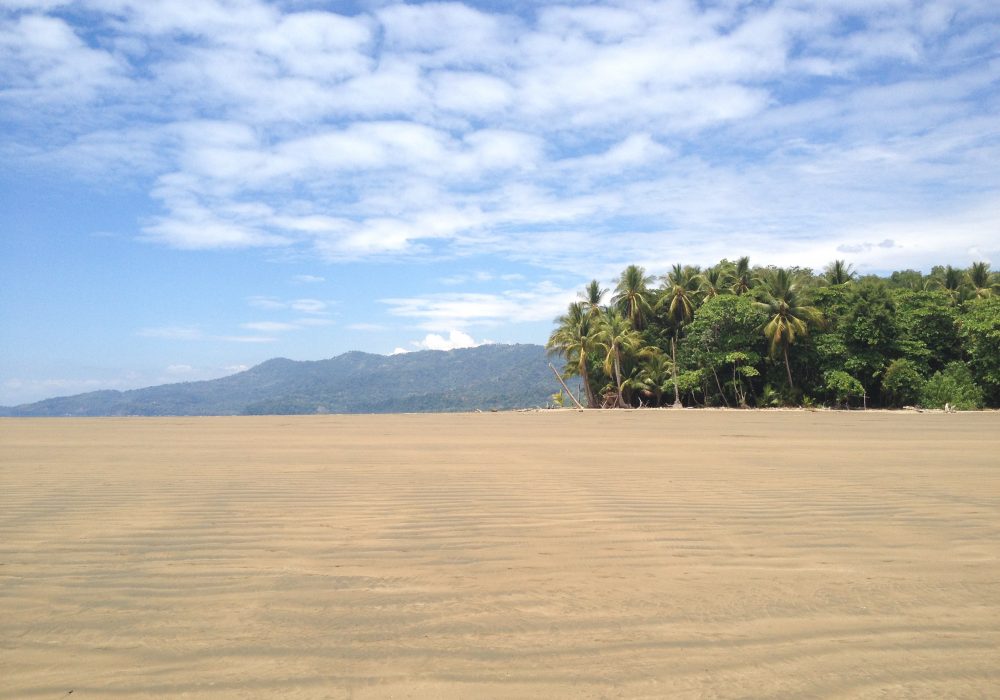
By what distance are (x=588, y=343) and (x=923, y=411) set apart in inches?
746

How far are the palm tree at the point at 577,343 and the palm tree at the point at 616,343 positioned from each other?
95cm

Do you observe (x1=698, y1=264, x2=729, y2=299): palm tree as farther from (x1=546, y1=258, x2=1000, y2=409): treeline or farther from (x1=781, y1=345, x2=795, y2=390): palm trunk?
(x1=781, y1=345, x2=795, y2=390): palm trunk

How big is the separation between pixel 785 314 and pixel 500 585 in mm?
34418

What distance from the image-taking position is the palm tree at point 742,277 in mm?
42062

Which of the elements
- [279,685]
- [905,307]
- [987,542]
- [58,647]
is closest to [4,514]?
[58,647]

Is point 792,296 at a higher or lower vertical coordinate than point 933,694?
higher

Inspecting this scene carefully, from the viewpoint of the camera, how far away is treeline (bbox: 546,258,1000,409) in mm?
31094

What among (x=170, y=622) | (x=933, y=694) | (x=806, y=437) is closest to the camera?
(x=933, y=694)

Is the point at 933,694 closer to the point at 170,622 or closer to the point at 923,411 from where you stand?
the point at 170,622

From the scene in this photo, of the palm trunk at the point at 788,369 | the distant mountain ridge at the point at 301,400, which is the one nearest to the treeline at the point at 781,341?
the palm trunk at the point at 788,369

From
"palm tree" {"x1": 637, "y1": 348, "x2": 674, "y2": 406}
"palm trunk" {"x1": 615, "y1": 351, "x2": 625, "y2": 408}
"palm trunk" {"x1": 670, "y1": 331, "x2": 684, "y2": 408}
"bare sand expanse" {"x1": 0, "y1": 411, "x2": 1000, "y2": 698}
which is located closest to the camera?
"bare sand expanse" {"x1": 0, "y1": 411, "x2": 1000, "y2": 698}

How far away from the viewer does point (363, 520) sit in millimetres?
5562

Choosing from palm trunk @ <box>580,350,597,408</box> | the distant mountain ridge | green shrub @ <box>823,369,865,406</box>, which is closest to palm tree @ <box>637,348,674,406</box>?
palm trunk @ <box>580,350,597,408</box>

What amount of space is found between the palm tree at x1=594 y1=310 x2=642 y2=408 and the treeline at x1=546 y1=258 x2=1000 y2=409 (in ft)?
0.29
